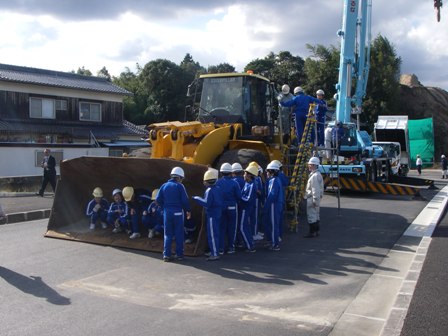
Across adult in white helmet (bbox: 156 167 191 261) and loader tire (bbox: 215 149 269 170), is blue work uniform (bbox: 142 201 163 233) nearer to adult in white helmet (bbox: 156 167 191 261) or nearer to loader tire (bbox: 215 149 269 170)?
adult in white helmet (bbox: 156 167 191 261)

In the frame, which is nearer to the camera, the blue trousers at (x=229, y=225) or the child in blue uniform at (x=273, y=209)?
the blue trousers at (x=229, y=225)

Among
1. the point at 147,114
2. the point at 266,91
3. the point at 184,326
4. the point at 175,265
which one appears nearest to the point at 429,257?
the point at 175,265

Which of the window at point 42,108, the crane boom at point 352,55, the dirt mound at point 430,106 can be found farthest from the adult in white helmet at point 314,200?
the dirt mound at point 430,106

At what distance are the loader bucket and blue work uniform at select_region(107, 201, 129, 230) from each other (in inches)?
9.4

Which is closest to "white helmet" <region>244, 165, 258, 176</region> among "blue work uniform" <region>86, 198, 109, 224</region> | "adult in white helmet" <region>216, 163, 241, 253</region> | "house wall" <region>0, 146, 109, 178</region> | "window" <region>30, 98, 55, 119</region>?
"adult in white helmet" <region>216, 163, 241, 253</region>

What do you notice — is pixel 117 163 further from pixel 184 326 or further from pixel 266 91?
pixel 184 326

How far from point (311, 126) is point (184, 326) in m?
7.82

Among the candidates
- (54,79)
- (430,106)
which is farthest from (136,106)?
(430,106)

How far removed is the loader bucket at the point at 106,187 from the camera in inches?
360

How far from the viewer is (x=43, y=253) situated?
8695mm

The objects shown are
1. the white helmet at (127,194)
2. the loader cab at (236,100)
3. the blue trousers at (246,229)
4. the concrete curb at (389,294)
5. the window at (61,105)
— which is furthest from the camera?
the window at (61,105)

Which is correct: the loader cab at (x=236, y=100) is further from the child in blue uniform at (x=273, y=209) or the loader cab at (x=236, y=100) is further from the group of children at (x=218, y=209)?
the child in blue uniform at (x=273, y=209)

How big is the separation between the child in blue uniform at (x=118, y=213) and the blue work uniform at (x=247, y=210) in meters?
2.42

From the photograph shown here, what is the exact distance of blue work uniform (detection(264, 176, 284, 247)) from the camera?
9.18m
